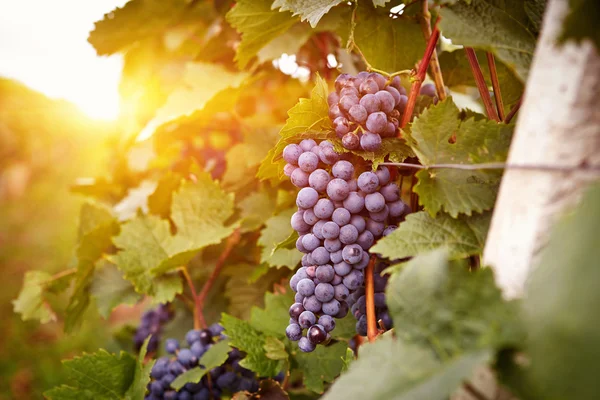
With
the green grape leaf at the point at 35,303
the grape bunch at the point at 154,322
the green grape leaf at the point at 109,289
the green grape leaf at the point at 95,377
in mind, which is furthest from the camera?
the grape bunch at the point at 154,322

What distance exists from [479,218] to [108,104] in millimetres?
1616

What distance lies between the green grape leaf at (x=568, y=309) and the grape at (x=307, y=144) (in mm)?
365

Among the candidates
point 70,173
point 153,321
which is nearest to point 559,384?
point 153,321

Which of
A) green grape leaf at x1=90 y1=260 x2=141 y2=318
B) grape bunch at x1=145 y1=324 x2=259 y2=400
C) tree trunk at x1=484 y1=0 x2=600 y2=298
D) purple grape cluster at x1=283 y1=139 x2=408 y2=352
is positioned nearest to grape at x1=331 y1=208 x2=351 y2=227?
purple grape cluster at x1=283 y1=139 x2=408 y2=352

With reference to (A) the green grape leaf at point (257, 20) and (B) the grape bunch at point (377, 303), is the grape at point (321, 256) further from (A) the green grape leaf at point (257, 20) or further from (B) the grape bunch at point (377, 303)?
(A) the green grape leaf at point (257, 20)

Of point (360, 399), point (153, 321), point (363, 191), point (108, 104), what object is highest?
point (108, 104)

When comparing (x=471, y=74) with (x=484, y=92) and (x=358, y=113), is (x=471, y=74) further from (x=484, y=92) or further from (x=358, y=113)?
(x=358, y=113)

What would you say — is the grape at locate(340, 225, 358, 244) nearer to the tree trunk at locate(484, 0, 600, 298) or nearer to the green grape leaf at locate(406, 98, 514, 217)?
the green grape leaf at locate(406, 98, 514, 217)

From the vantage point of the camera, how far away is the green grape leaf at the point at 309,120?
2.21 ft

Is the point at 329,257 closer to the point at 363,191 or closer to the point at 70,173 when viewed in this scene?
the point at 363,191

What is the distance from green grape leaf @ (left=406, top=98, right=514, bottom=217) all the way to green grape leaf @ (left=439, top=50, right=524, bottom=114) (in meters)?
0.21

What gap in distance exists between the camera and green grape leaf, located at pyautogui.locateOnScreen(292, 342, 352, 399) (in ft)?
2.80

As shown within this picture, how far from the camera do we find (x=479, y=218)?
0.61 metres

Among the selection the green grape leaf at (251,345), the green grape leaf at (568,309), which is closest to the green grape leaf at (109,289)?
the green grape leaf at (251,345)
